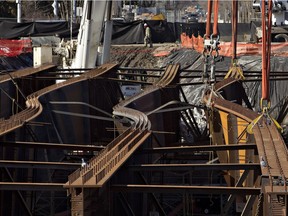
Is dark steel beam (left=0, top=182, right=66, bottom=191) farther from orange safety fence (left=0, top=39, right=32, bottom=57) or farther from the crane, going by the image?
orange safety fence (left=0, top=39, right=32, bottom=57)

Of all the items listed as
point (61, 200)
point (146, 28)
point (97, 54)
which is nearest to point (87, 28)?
point (97, 54)

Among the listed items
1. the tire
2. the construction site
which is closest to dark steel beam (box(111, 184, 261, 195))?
the construction site

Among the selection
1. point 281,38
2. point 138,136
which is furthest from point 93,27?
point 281,38

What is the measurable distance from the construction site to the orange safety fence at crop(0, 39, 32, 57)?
676 mm

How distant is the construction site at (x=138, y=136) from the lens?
13.2 metres

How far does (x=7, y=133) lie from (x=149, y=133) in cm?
305

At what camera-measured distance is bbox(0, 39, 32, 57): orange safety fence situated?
50525mm

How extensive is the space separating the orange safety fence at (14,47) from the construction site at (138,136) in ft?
2.22

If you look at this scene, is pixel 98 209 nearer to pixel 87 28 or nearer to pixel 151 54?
pixel 87 28

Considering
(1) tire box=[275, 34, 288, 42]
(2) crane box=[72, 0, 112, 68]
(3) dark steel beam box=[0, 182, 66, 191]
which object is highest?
(2) crane box=[72, 0, 112, 68]

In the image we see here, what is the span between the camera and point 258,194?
12812mm

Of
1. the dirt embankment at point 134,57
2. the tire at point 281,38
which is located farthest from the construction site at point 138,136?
the tire at point 281,38

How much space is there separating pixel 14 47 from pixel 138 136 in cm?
3657

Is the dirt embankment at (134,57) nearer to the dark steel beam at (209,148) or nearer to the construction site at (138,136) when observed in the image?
the construction site at (138,136)
